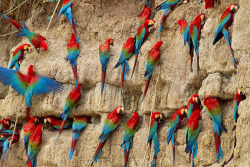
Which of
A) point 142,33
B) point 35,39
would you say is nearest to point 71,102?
point 35,39

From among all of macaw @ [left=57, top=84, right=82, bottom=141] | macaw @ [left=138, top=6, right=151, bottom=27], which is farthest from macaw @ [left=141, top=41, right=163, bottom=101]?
macaw @ [left=57, top=84, right=82, bottom=141]

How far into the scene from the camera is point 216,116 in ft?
11.4

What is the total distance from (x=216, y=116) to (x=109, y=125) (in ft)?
3.87

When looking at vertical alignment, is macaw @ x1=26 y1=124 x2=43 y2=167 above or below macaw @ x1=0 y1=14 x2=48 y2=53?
below

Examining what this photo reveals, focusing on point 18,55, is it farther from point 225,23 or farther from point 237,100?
point 237,100

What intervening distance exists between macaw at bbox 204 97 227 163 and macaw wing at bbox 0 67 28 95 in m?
2.18

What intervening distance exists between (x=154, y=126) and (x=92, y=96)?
0.91 meters

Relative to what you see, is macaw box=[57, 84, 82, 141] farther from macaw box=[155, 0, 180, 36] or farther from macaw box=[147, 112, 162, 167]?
macaw box=[155, 0, 180, 36]

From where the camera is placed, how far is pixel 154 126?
396 cm

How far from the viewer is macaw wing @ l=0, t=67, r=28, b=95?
182 inches

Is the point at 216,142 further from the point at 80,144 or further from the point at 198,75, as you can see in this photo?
the point at 80,144

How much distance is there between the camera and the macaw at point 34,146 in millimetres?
4555

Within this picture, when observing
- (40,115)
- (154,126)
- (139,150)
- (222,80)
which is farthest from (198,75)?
(40,115)

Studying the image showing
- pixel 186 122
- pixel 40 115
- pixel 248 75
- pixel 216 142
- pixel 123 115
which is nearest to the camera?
pixel 248 75
